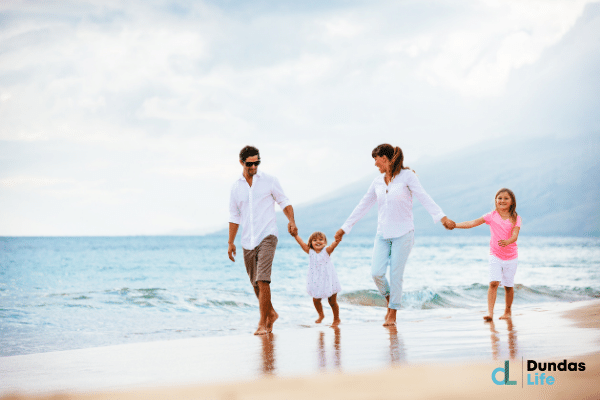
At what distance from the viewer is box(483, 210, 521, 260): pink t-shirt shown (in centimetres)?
688

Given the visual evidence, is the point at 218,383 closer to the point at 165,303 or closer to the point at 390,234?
the point at 390,234

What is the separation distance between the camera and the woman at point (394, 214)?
633cm

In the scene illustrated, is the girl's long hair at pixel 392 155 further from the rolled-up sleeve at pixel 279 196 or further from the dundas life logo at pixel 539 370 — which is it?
the dundas life logo at pixel 539 370

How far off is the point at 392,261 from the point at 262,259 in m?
1.54

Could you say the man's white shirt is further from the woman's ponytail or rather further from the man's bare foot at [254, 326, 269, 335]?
the woman's ponytail

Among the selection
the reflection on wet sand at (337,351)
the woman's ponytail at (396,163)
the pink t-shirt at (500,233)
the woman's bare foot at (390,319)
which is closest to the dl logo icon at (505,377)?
the reflection on wet sand at (337,351)

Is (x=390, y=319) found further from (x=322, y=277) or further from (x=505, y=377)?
(x=505, y=377)

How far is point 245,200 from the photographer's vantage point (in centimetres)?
636

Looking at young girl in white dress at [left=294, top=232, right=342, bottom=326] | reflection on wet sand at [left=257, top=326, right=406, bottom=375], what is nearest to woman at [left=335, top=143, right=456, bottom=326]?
reflection on wet sand at [left=257, top=326, right=406, bottom=375]

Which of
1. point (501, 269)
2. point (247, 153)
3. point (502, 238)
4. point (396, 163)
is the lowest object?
point (501, 269)

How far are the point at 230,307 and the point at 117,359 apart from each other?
6401 mm

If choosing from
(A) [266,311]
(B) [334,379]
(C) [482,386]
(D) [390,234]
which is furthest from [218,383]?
(D) [390,234]

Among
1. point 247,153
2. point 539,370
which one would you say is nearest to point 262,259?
point 247,153

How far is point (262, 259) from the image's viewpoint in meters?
6.19
